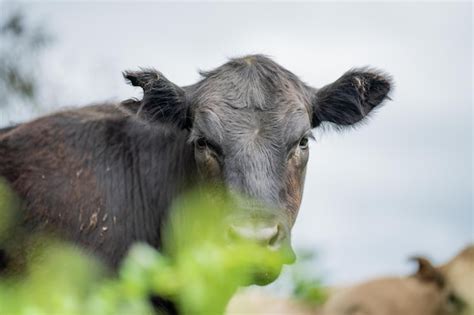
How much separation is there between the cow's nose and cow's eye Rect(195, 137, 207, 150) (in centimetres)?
129

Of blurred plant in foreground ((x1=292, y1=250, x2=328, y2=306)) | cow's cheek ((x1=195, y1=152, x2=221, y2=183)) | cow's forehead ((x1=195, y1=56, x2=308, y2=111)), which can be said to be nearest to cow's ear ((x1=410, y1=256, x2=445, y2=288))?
cow's forehead ((x1=195, y1=56, x2=308, y2=111))

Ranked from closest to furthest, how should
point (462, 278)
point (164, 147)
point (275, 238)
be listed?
1. point (275, 238)
2. point (164, 147)
3. point (462, 278)

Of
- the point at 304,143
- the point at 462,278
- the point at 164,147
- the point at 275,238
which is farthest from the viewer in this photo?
the point at 462,278

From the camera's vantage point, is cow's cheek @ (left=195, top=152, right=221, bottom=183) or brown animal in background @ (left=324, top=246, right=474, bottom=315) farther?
brown animal in background @ (left=324, top=246, right=474, bottom=315)

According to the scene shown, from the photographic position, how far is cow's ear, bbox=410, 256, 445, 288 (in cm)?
1480

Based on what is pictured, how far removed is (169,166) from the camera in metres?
7.94

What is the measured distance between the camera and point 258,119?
23.4 feet

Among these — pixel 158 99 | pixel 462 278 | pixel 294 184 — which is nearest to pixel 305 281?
pixel 294 184

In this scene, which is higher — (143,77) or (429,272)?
(143,77)

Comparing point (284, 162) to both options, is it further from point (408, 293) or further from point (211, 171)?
point (408, 293)

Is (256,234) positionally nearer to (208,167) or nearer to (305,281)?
(208,167)

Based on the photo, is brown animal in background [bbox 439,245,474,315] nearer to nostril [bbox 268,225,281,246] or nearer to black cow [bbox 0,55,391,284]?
black cow [bbox 0,55,391,284]

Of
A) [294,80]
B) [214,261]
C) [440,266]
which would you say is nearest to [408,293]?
[440,266]

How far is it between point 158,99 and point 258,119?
1008 millimetres
